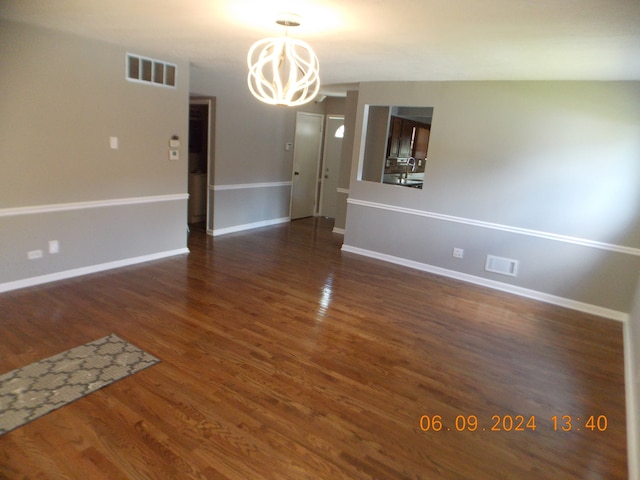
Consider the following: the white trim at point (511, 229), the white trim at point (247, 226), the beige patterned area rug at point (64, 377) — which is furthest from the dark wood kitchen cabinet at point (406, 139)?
the beige patterned area rug at point (64, 377)

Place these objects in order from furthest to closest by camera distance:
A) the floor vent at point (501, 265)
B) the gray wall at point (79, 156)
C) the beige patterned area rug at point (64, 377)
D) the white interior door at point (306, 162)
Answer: the white interior door at point (306, 162)
the floor vent at point (501, 265)
the gray wall at point (79, 156)
the beige patterned area rug at point (64, 377)

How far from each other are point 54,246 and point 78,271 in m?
0.36

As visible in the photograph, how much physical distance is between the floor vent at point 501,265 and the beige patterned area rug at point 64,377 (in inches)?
150

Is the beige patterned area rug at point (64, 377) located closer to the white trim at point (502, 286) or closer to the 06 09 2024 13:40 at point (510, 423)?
the 06 09 2024 13:40 at point (510, 423)

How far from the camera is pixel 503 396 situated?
8.87 feet

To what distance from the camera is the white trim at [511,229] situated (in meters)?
4.09

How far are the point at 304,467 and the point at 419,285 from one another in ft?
10.0

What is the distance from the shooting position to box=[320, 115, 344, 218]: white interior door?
7.86 meters

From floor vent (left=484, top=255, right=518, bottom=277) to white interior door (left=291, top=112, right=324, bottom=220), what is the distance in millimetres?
3930

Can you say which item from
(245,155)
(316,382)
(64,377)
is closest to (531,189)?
(316,382)

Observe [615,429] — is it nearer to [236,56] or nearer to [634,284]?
[634,284]

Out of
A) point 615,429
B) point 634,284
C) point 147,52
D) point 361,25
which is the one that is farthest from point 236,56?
point 634,284

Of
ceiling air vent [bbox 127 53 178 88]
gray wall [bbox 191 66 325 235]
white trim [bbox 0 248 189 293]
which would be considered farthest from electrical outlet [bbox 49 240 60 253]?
gray wall [bbox 191 66 325 235]

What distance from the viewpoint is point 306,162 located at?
305 inches
